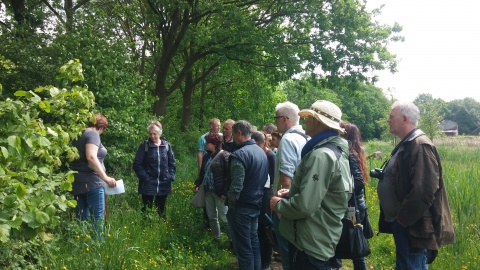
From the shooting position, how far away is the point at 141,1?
48.0 feet

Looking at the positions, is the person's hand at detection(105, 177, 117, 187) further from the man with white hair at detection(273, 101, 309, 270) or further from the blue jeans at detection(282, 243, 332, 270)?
the blue jeans at detection(282, 243, 332, 270)

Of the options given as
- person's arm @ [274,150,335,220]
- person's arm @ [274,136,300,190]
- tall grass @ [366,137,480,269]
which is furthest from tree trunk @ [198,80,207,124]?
person's arm @ [274,150,335,220]

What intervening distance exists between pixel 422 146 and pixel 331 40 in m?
10.8

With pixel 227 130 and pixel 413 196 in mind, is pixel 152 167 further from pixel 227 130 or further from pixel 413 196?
pixel 413 196

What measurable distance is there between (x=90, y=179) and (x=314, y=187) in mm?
2949

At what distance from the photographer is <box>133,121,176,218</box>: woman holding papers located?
20.0 feet

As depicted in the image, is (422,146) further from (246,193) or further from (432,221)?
(246,193)

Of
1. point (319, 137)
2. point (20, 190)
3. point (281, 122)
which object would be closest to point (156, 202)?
point (281, 122)

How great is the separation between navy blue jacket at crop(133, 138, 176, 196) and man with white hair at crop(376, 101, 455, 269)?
3.50m

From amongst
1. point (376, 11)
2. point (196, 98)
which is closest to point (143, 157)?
point (376, 11)

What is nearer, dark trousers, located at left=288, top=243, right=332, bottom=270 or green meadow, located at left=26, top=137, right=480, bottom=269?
Answer: dark trousers, located at left=288, top=243, right=332, bottom=270

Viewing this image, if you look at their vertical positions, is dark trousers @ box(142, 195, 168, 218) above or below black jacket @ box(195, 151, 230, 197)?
below

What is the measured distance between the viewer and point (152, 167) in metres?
6.10

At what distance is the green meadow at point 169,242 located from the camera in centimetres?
392
